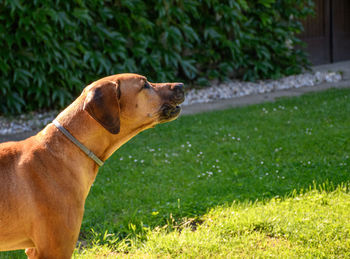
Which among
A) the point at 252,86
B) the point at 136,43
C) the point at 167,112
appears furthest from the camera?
the point at 252,86

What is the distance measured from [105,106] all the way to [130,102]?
26 cm

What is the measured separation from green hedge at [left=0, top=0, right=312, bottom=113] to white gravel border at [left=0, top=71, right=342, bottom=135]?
0.67 feet

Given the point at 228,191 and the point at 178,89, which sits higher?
the point at 178,89

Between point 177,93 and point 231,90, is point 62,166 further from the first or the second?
point 231,90

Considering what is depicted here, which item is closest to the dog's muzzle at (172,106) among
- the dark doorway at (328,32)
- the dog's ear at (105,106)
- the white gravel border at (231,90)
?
the dog's ear at (105,106)

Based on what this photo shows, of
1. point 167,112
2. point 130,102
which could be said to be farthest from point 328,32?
point 130,102

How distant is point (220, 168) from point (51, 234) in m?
2.90

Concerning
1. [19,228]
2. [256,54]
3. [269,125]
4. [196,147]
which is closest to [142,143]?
[196,147]

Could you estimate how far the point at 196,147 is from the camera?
5867 mm

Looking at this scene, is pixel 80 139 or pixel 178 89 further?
pixel 178 89

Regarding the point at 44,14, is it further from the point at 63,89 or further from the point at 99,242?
the point at 99,242

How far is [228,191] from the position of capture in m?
4.59

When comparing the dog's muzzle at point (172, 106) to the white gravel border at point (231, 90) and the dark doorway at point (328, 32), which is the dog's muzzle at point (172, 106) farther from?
the dark doorway at point (328, 32)

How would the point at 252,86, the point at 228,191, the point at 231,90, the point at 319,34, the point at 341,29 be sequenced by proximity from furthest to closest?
the point at 341,29
the point at 319,34
the point at 252,86
the point at 231,90
the point at 228,191
